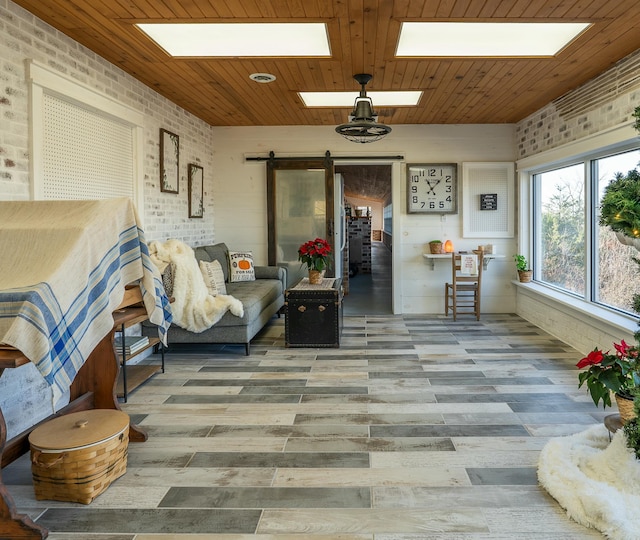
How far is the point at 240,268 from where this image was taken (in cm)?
693

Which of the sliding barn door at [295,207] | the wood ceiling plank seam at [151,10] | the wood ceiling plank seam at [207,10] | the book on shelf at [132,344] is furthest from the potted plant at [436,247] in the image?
the wood ceiling plank seam at [151,10]

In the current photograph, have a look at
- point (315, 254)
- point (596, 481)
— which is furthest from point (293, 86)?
point (596, 481)

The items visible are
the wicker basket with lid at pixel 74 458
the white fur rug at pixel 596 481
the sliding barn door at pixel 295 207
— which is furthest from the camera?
the sliding barn door at pixel 295 207

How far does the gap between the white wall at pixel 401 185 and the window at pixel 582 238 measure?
0.73 m

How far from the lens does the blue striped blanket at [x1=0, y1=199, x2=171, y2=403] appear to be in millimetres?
1984

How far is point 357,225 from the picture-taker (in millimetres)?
13562

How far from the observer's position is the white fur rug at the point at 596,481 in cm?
216

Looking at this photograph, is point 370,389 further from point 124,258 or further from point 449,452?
point 124,258

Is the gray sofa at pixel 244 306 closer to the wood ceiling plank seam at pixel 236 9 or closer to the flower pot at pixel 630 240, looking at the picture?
the wood ceiling plank seam at pixel 236 9

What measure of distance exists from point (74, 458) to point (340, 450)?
4.53ft

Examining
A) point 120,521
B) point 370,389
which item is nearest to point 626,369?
point 370,389

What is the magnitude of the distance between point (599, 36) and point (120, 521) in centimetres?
436

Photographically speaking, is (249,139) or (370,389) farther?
(249,139)

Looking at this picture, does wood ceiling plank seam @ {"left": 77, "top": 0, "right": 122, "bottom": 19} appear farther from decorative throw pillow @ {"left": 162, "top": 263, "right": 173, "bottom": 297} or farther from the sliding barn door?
the sliding barn door
